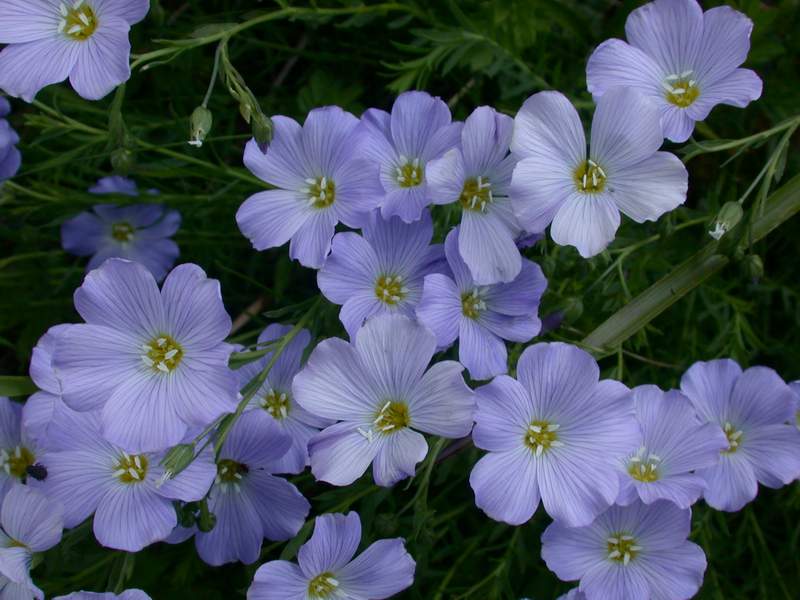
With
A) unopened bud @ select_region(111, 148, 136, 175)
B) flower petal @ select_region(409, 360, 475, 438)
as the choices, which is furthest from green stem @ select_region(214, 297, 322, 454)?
unopened bud @ select_region(111, 148, 136, 175)

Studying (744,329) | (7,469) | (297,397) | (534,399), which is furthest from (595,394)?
(7,469)

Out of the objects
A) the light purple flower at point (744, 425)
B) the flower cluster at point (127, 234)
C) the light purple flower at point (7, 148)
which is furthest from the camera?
the flower cluster at point (127, 234)

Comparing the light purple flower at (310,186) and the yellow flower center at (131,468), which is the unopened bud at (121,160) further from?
the yellow flower center at (131,468)

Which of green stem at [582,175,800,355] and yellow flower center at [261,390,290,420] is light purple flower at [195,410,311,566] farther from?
green stem at [582,175,800,355]

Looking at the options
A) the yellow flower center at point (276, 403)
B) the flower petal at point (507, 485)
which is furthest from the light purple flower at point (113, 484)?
the flower petal at point (507, 485)

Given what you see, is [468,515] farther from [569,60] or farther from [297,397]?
[569,60]
